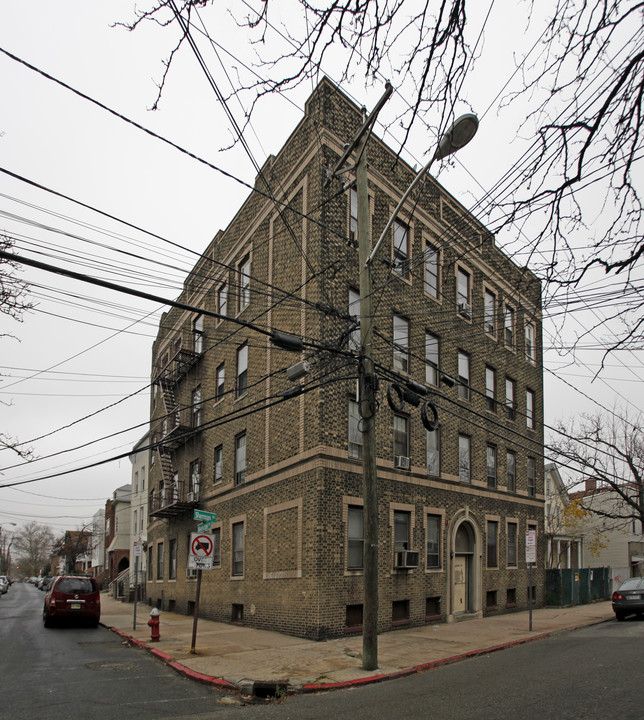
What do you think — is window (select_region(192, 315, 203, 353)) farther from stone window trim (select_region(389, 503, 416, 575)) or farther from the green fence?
the green fence

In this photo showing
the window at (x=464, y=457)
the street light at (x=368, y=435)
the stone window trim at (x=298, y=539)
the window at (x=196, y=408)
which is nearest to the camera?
the street light at (x=368, y=435)

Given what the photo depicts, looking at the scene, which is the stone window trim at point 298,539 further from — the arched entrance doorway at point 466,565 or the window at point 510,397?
the window at point 510,397

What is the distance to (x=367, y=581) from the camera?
36.9 feet

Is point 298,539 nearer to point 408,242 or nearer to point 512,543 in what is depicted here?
point 408,242

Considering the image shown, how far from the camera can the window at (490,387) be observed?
23928 millimetres

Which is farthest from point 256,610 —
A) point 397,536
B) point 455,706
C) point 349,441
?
point 455,706

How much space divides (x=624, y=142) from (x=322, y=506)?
12.0m

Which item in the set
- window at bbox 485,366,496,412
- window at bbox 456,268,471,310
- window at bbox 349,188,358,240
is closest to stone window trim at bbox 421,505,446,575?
window at bbox 485,366,496,412

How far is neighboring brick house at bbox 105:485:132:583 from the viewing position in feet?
166

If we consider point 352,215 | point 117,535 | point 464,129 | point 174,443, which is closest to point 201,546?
point 464,129

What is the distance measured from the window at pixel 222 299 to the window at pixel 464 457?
386 inches

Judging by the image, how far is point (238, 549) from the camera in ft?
64.2

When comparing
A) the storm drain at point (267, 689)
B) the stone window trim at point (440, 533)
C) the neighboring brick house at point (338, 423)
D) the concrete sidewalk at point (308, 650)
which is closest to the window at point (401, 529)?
the neighboring brick house at point (338, 423)

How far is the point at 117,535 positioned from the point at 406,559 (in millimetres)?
41472
